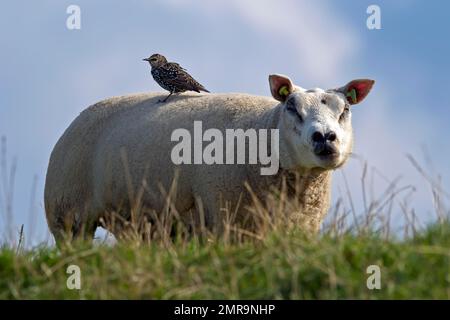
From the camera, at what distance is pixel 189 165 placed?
1165 cm

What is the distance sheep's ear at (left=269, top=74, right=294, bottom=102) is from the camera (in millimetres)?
11336

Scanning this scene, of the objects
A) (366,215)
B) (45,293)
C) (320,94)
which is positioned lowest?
(45,293)

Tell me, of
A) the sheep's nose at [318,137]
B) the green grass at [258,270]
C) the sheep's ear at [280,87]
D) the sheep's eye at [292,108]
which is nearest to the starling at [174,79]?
the sheep's ear at [280,87]

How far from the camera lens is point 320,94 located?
1106 cm

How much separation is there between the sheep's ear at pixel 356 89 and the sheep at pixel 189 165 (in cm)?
1

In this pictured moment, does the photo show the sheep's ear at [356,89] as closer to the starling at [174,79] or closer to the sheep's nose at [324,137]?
the sheep's nose at [324,137]

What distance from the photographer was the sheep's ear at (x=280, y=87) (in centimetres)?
1134

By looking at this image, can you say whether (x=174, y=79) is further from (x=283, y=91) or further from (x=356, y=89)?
(x=356, y=89)

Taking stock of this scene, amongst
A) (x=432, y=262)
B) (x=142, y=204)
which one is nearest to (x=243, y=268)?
Result: (x=432, y=262)

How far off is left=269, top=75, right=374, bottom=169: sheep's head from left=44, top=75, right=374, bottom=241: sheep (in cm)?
1

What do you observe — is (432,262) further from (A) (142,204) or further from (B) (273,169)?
(A) (142,204)

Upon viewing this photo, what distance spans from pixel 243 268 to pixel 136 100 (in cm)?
593

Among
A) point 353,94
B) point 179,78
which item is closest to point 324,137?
point 353,94

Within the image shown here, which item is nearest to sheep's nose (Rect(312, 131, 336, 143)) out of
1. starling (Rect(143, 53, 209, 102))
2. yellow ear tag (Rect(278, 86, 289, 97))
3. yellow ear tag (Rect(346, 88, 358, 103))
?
yellow ear tag (Rect(278, 86, 289, 97))
